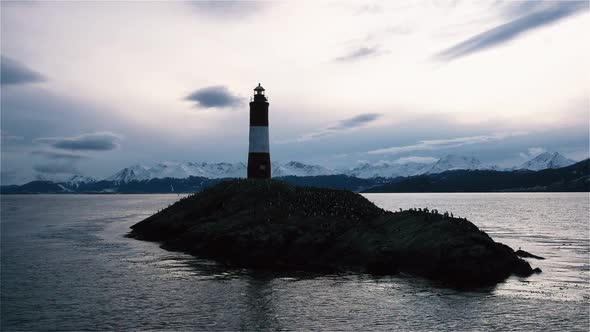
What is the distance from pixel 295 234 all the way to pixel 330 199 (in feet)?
32.5

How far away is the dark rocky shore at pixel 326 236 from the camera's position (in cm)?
3291

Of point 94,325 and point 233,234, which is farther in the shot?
point 233,234

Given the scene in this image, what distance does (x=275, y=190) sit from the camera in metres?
53.8

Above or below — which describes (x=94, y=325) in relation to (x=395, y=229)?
below

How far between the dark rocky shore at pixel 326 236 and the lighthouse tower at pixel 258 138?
6239 mm

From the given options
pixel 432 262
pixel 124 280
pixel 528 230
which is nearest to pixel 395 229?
pixel 432 262

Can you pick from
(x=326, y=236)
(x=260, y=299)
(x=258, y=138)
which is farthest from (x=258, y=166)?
(x=260, y=299)

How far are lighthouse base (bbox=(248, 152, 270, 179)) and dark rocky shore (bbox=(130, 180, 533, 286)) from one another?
5879 mm

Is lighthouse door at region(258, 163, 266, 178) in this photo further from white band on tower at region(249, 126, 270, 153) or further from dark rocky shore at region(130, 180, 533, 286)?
dark rocky shore at region(130, 180, 533, 286)

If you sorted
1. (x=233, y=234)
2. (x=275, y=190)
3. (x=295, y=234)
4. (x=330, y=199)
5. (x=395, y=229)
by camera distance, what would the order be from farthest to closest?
(x=275, y=190), (x=330, y=199), (x=233, y=234), (x=295, y=234), (x=395, y=229)

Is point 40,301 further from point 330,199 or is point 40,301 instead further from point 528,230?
point 528,230

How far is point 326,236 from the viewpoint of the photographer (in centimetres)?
4034

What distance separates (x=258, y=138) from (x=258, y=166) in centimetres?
351

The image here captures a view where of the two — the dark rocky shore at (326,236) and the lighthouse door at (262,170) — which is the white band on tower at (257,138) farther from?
the dark rocky shore at (326,236)
